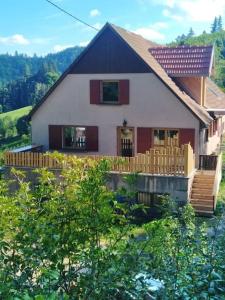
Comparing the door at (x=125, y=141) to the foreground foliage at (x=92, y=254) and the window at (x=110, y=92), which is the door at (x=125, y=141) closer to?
the window at (x=110, y=92)

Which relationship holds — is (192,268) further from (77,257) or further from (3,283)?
(3,283)

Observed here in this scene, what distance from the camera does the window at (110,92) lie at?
20359 millimetres

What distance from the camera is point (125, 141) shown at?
20703mm

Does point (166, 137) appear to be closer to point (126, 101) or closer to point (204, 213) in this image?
point (126, 101)

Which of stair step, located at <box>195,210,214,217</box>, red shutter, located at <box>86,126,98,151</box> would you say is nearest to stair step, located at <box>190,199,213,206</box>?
stair step, located at <box>195,210,214,217</box>

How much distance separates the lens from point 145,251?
167 inches

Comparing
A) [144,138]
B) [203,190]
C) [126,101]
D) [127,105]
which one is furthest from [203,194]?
[126,101]

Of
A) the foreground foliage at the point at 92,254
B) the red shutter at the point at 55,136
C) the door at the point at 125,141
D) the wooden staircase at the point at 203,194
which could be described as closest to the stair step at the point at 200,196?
the wooden staircase at the point at 203,194

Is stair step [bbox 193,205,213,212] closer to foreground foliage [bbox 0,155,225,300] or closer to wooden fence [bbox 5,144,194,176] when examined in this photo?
wooden fence [bbox 5,144,194,176]

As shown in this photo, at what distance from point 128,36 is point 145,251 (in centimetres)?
1780

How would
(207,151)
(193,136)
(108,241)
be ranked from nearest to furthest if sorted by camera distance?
1. (108,241)
2. (193,136)
3. (207,151)

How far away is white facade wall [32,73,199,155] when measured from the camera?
1903 cm

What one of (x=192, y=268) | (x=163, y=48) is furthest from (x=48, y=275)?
(x=163, y=48)

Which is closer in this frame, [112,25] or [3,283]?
[3,283]
